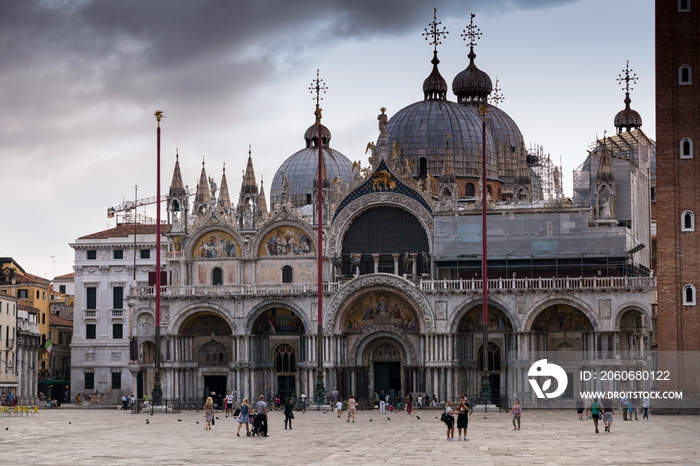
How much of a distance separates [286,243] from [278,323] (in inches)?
200

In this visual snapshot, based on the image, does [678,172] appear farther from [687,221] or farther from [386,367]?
[386,367]

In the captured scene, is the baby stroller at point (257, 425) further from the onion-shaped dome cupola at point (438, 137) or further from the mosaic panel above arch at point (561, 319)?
the onion-shaped dome cupola at point (438, 137)

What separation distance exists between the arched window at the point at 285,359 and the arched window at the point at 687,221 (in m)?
27.6

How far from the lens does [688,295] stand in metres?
68.2

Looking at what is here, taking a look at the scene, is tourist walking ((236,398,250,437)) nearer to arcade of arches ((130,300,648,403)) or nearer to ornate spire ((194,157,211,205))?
arcade of arches ((130,300,648,403))

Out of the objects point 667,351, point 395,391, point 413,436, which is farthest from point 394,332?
point 413,436

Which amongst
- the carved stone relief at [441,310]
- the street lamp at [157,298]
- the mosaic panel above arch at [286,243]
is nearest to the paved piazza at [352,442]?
the street lamp at [157,298]

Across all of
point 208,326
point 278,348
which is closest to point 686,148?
point 278,348

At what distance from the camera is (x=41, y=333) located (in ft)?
356

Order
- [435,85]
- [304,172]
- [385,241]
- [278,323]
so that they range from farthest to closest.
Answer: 1. [304,172]
2. [435,85]
3. [278,323]
4. [385,241]

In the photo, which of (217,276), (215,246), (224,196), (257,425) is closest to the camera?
(257,425)

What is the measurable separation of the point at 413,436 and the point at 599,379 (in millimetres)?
27541

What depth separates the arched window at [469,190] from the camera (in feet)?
304

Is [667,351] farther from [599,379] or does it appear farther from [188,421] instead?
[188,421]
